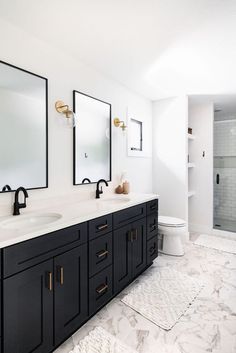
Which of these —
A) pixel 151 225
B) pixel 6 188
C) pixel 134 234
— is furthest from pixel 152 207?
pixel 6 188

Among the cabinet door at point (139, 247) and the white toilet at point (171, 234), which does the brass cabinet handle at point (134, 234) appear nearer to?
the cabinet door at point (139, 247)

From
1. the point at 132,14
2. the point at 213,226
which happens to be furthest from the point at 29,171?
the point at 213,226

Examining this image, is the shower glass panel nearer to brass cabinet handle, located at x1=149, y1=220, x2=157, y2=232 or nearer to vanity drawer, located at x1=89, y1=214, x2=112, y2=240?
brass cabinet handle, located at x1=149, y1=220, x2=157, y2=232

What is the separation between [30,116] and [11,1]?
0.74m

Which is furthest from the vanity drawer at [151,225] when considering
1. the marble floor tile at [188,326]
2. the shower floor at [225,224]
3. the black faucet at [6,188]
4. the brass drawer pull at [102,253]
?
the shower floor at [225,224]

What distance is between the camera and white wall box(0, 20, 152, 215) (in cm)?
162

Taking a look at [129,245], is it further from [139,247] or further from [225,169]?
[225,169]

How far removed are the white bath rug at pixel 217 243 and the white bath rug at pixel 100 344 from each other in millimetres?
2197

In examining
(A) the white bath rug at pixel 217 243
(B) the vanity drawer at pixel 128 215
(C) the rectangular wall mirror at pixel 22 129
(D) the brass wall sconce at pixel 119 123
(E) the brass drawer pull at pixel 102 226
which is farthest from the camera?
(A) the white bath rug at pixel 217 243

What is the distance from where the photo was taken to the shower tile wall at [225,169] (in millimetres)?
4188

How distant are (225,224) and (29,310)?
3.90 m

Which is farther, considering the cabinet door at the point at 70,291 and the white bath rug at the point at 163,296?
the white bath rug at the point at 163,296

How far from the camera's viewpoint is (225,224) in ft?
13.4

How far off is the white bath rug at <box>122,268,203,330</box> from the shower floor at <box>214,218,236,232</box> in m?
1.99
